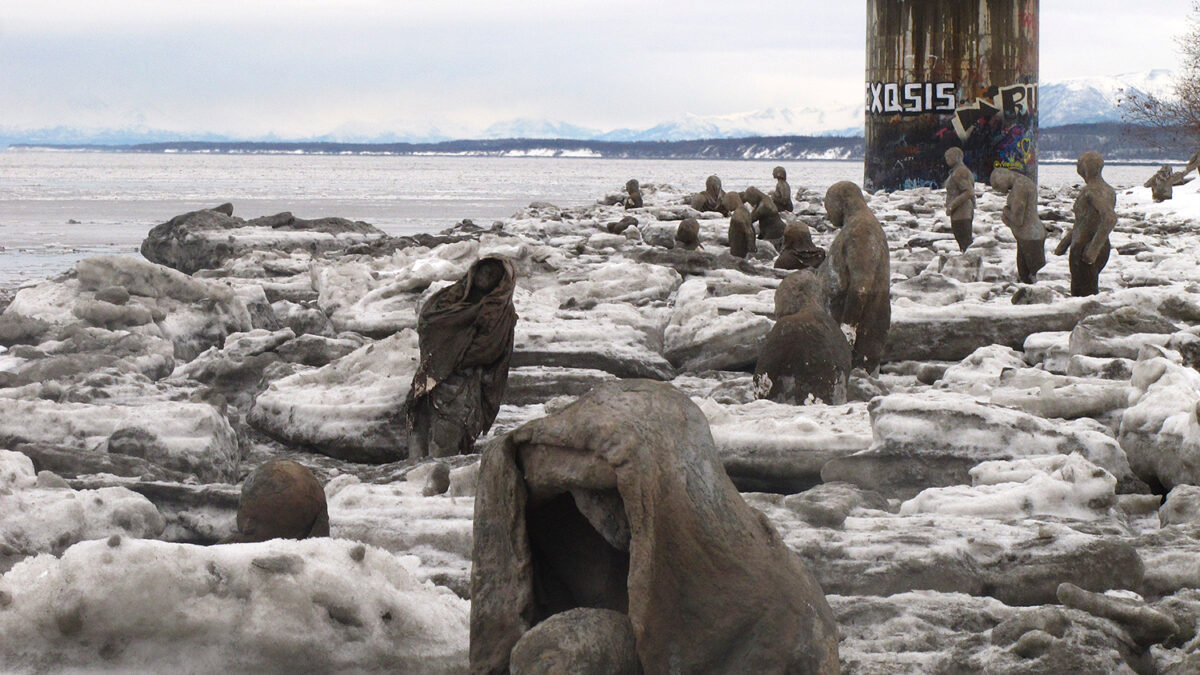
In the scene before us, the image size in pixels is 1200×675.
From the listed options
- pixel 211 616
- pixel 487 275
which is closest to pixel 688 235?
pixel 487 275

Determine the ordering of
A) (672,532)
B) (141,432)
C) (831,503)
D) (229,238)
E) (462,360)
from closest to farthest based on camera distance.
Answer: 1. (672,532)
2. (831,503)
3. (462,360)
4. (141,432)
5. (229,238)

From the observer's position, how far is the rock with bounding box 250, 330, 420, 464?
799cm

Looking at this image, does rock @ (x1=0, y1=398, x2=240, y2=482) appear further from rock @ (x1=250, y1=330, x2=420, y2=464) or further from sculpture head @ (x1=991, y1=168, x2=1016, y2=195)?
sculpture head @ (x1=991, y1=168, x2=1016, y2=195)

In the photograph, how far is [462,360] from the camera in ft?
23.5

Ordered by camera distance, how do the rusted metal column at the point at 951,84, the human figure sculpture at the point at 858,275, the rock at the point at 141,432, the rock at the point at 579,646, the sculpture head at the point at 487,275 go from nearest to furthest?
the rock at the point at 579,646
the sculpture head at the point at 487,275
the rock at the point at 141,432
the human figure sculpture at the point at 858,275
the rusted metal column at the point at 951,84

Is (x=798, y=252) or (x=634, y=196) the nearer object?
(x=798, y=252)

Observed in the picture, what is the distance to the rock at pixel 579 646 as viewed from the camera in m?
2.90

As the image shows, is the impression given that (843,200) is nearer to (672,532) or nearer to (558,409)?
(558,409)

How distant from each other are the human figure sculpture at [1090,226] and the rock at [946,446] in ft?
19.8

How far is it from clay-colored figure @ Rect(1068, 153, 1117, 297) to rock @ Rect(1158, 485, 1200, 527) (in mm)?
6768

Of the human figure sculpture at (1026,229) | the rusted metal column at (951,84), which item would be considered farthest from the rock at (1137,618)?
the rusted metal column at (951,84)

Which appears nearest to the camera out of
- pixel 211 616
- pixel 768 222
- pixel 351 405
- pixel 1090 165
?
pixel 211 616

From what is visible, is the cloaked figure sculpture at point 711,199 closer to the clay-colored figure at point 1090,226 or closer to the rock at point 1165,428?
the clay-colored figure at point 1090,226

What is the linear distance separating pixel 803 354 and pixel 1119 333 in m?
2.88
